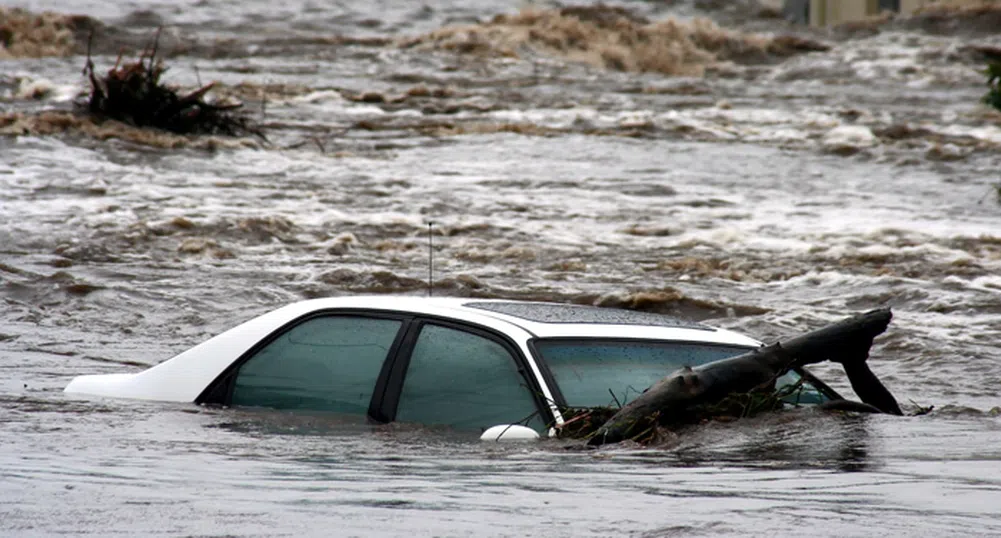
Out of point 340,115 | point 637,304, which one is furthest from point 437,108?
point 637,304

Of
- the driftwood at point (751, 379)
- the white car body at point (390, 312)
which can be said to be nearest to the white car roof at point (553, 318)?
the white car body at point (390, 312)

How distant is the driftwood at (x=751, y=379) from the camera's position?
18.4ft

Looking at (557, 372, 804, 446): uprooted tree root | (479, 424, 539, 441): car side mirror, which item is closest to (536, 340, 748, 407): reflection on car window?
(557, 372, 804, 446): uprooted tree root

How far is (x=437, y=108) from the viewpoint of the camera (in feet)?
91.4

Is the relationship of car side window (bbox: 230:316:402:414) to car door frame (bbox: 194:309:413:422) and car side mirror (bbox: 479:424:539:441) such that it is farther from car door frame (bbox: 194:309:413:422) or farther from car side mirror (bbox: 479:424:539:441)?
car side mirror (bbox: 479:424:539:441)

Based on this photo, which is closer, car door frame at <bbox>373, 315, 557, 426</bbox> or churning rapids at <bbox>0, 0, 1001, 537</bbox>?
churning rapids at <bbox>0, 0, 1001, 537</bbox>

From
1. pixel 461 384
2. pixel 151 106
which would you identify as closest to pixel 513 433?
pixel 461 384

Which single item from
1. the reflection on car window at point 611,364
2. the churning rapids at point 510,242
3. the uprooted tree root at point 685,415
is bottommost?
the churning rapids at point 510,242

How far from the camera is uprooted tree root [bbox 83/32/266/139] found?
23469 millimetres

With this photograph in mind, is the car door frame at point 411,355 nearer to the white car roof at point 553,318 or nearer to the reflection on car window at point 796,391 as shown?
the white car roof at point 553,318

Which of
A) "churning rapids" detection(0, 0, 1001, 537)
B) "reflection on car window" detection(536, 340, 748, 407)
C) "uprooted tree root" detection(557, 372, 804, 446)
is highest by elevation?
"reflection on car window" detection(536, 340, 748, 407)

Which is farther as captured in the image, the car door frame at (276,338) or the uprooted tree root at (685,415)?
the car door frame at (276,338)

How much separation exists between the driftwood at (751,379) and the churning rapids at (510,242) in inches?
5.2

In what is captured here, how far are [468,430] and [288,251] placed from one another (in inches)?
433
